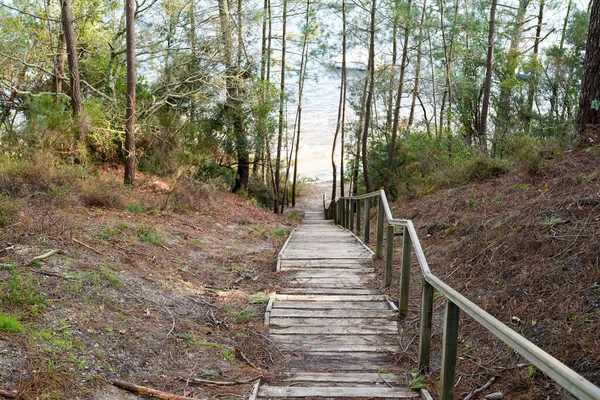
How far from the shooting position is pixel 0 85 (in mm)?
12922

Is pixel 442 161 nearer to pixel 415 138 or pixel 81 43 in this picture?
pixel 415 138

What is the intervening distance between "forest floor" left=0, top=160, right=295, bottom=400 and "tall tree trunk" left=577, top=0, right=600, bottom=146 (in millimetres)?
4887

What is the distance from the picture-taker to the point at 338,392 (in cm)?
321

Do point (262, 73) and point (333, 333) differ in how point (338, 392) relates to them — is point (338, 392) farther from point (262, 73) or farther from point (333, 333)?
point (262, 73)

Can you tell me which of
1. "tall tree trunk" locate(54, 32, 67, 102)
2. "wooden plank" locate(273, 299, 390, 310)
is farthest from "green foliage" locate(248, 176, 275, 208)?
"wooden plank" locate(273, 299, 390, 310)

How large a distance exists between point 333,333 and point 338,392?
1.16m

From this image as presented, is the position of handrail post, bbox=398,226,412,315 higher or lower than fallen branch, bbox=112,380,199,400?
higher

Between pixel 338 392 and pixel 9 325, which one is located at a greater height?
pixel 9 325

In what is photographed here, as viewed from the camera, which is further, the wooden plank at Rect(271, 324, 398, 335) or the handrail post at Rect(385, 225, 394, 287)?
the handrail post at Rect(385, 225, 394, 287)

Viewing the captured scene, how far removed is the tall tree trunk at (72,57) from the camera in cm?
1047

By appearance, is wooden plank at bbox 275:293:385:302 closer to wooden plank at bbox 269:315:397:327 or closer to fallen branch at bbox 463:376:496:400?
wooden plank at bbox 269:315:397:327

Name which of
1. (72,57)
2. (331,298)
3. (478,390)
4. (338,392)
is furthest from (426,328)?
(72,57)

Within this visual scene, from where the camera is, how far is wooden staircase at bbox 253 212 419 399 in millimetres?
3359

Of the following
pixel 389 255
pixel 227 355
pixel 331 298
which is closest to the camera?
pixel 227 355
